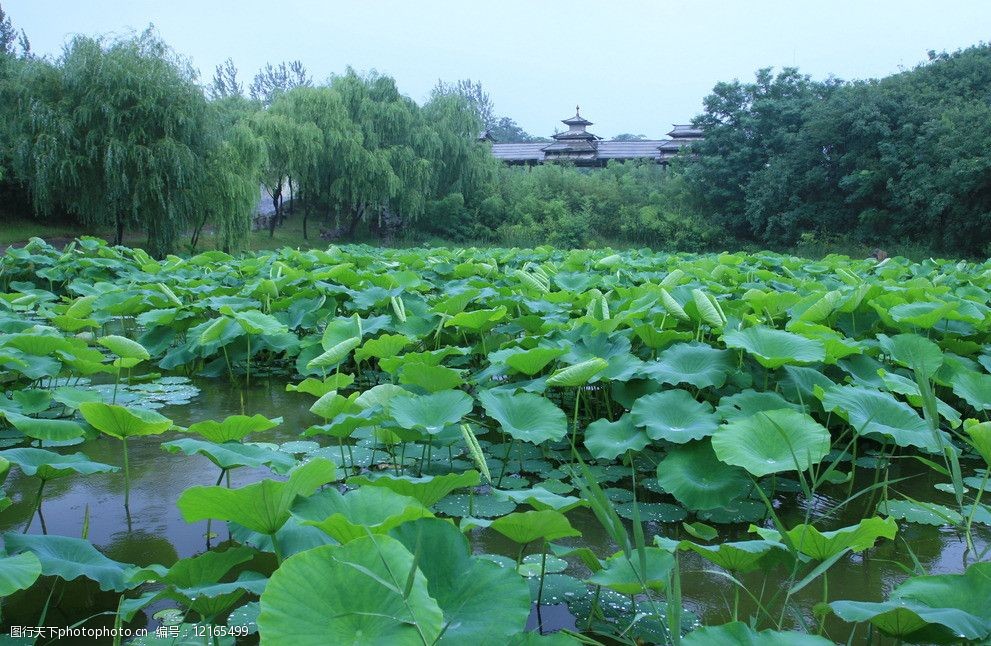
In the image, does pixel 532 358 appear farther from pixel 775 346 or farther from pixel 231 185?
pixel 231 185

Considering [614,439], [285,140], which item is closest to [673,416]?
[614,439]

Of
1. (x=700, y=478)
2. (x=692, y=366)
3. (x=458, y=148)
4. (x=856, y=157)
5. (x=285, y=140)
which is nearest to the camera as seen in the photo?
(x=700, y=478)

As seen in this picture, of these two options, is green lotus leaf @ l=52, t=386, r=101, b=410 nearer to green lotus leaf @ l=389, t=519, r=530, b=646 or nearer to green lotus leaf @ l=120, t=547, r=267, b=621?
green lotus leaf @ l=120, t=547, r=267, b=621

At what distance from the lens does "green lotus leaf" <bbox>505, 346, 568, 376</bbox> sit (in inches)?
81.4

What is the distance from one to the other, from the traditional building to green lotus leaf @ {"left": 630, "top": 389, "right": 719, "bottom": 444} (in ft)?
81.6

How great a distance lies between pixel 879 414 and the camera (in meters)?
1.76

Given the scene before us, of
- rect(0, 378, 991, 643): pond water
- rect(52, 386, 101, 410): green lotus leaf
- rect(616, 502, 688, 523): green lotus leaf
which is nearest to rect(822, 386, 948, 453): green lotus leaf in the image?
rect(0, 378, 991, 643): pond water

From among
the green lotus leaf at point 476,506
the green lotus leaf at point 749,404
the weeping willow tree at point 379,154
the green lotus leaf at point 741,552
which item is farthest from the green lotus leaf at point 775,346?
the weeping willow tree at point 379,154

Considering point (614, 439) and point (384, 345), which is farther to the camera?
point (384, 345)

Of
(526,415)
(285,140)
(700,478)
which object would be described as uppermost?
(285,140)

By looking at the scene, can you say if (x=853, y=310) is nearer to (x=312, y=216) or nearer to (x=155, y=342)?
(x=155, y=342)

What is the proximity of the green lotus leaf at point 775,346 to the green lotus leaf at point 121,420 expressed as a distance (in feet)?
4.92

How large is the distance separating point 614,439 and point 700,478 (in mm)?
243

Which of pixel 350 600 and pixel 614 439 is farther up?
pixel 350 600
